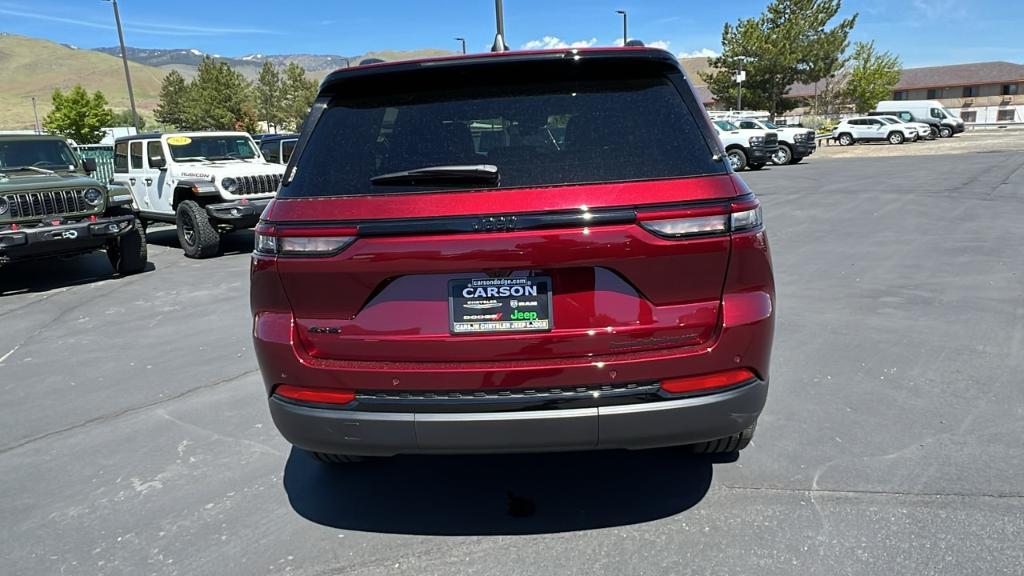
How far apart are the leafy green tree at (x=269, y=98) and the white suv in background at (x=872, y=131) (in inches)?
2058

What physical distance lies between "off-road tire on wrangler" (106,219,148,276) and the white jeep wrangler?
36.8 inches

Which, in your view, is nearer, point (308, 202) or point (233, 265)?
point (308, 202)

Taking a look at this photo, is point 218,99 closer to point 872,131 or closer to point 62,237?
point 872,131

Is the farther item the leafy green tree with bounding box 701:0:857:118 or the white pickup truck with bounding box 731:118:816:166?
the leafy green tree with bounding box 701:0:857:118

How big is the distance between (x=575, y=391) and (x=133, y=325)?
5.48 m

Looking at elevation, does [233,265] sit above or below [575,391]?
below

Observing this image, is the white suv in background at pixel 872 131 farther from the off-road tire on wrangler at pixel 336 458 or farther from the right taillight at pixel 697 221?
the off-road tire on wrangler at pixel 336 458

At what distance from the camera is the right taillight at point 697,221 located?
2252mm

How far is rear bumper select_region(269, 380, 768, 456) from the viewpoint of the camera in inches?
91.2

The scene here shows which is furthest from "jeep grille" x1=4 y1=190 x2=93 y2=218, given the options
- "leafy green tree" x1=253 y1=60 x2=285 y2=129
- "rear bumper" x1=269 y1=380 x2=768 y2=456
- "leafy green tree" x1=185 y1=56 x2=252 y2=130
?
"leafy green tree" x1=253 y1=60 x2=285 y2=129

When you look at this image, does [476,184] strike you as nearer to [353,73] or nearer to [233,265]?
[353,73]

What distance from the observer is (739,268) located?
7.66 feet

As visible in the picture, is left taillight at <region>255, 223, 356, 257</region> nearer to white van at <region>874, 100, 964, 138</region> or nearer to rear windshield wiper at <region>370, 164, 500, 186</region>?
rear windshield wiper at <region>370, 164, 500, 186</region>

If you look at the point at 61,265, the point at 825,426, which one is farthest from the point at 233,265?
the point at 825,426
